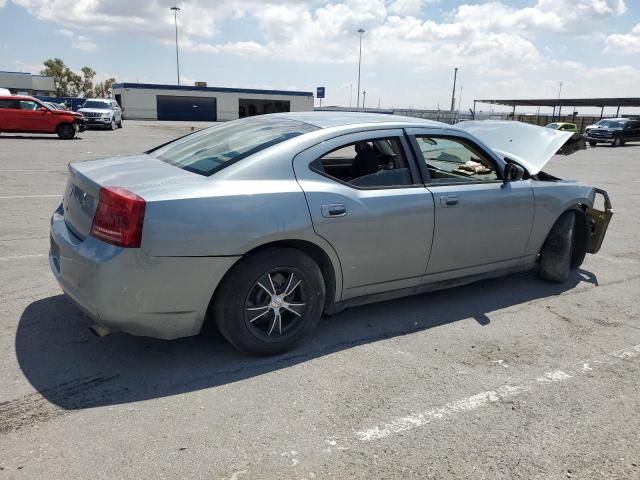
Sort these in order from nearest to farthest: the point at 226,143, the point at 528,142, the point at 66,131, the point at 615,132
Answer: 1. the point at 226,143
2. the point at 528,142
3. the point at 66,131
4. the point at 615,132

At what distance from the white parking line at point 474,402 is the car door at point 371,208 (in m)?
1.07

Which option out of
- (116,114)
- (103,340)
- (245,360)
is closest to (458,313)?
(245,360)

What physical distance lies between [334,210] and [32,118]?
2140 cm

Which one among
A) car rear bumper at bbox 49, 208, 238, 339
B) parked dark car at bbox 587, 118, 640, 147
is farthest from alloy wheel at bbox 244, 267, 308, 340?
parked dark car at bbox 587, 118, 640, 147

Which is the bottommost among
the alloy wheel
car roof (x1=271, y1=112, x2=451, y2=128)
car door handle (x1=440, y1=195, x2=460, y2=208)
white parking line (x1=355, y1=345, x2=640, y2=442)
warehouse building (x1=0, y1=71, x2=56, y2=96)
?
white parking line (x1=355, y1=345, x2=640, y2=442)

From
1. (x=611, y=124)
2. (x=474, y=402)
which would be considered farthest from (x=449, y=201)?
(x=611, y=124)

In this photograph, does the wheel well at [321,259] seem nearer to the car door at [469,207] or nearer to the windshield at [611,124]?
the car door at [469,207]

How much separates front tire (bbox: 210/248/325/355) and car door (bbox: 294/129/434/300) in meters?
0.26

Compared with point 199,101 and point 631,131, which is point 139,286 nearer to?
point 631,131

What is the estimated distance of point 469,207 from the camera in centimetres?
412

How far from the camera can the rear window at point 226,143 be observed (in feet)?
11.3

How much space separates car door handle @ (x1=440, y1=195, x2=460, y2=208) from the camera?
156 inches

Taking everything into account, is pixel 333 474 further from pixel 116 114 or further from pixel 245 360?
pixel 116 114

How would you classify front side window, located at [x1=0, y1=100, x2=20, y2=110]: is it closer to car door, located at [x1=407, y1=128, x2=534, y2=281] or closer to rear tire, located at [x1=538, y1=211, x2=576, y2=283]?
car door, located at [x1=407, y1=128, x2=534, y2=281]
